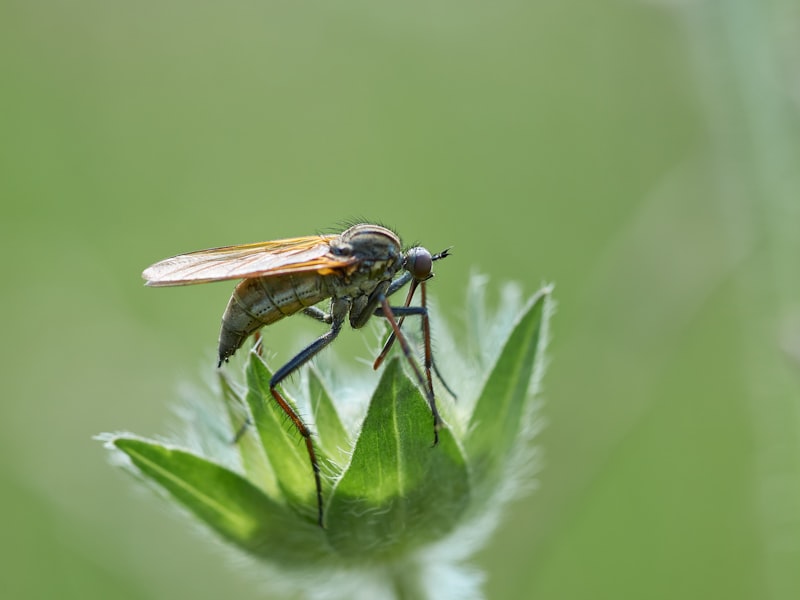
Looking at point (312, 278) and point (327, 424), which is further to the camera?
point (312, 278)

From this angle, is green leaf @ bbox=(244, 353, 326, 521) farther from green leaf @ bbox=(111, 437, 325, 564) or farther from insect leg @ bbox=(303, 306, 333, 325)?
insect leg @ bbox=(303, 306, 333, 325)

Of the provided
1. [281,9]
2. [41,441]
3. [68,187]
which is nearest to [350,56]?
[281,9]

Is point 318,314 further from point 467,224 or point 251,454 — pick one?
point 467,224

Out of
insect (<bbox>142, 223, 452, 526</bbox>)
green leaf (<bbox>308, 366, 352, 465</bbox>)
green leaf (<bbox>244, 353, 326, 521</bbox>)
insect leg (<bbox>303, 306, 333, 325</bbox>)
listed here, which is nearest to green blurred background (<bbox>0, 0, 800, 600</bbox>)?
insect (<bbox>142, 223, 452, 526</bbox>)

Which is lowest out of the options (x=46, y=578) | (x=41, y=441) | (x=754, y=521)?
Answer: (x=754, y=521)

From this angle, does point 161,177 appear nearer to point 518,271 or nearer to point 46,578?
point 518,271

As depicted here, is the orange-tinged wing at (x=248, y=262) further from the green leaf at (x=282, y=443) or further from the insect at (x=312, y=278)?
the green leaf at (x=282, y=443)

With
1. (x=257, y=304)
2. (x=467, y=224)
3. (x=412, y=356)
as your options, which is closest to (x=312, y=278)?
(x=257, y=304)
